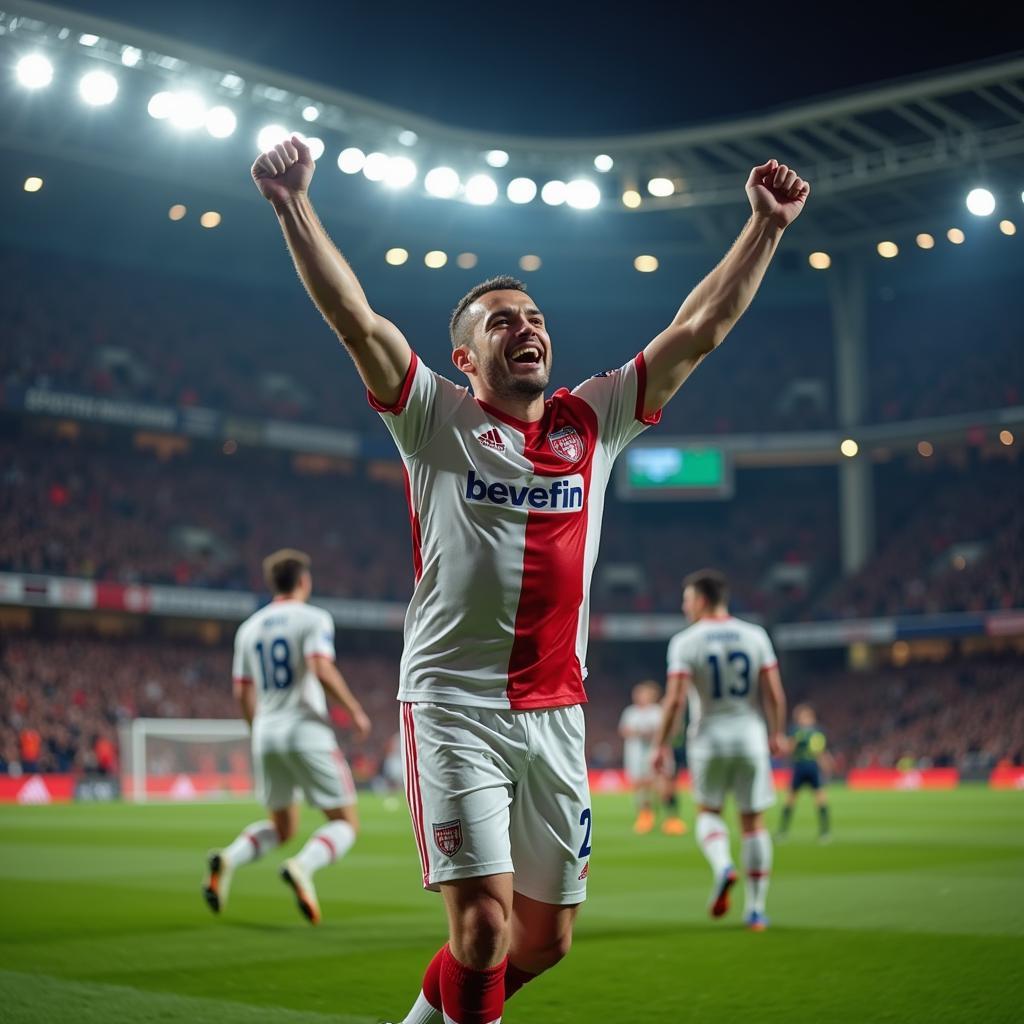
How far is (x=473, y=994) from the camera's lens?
169 inches

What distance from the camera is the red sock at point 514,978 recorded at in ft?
15.5

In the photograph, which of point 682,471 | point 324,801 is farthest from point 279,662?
point 682,471

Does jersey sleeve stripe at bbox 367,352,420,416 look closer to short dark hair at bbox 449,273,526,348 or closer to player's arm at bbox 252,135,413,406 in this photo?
player's arm at bbox 252,135,413,406

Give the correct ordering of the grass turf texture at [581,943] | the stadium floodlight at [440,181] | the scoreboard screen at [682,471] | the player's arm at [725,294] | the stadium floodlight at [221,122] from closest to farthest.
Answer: the player's arm at [725,294] → the grass turf texture at [581,943] → the stadium floodlight at [221,122] → the stadium floodlight at [440,181] → the scoreboard screen at [682,471]

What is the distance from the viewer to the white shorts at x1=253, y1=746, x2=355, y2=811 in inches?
→ 385

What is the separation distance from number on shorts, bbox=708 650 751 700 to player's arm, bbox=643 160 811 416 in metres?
5.38

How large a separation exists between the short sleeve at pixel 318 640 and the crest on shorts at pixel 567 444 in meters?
5.37

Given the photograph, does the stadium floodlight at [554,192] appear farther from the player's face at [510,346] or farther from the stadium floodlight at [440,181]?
the player's face at [510,346]

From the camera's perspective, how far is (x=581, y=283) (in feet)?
189

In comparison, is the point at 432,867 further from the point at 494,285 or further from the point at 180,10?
the point at 180,10

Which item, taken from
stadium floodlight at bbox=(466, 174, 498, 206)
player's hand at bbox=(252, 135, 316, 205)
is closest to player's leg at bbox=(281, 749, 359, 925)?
player's hand at bbox=(252, 135, 316, 205)

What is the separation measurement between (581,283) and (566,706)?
53990mm

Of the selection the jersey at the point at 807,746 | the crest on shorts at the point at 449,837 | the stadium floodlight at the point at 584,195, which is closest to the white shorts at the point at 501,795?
the crest on shorts at the point at 449,837

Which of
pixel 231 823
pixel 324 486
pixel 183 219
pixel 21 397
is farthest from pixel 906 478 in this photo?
pixel 231 823
